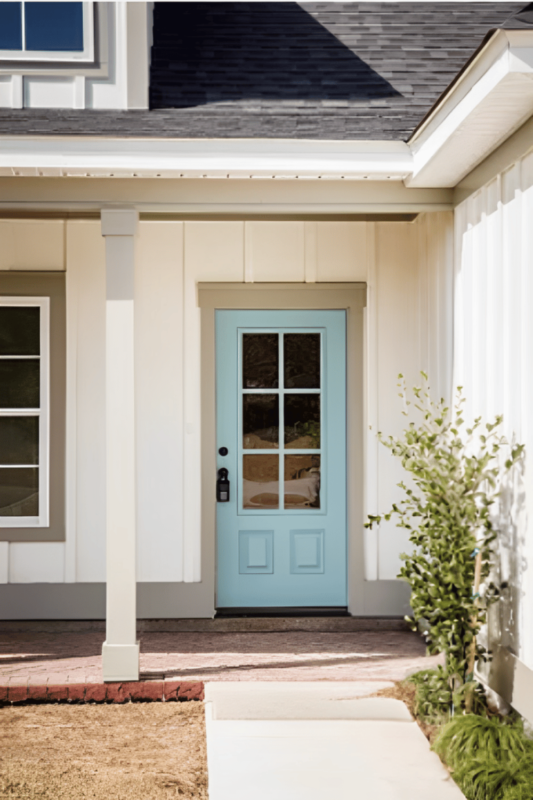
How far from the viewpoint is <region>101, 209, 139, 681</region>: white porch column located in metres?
4.24

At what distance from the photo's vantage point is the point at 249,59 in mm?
5418

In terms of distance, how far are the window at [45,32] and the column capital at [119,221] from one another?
1301 mm

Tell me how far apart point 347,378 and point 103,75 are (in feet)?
8.92

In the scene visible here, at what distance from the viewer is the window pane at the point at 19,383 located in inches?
221

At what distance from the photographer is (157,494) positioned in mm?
5578

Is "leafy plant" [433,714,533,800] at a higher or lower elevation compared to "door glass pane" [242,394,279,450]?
lower

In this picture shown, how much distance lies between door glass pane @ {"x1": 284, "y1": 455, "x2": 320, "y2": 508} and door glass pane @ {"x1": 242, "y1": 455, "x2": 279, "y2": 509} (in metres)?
0.09

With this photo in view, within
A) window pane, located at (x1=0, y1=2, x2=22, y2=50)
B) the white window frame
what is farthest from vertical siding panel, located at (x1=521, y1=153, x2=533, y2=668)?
the white window frame

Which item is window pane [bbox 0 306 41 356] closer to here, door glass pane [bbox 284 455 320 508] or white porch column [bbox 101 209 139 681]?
white porch column [bbox 101 209 139 681]

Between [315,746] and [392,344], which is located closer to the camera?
[315,746]

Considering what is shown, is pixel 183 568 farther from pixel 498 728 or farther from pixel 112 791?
pixel 498 728

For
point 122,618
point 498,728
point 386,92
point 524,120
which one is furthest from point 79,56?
point 498,728

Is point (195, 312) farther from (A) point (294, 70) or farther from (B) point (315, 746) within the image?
(B) point (315, 746)

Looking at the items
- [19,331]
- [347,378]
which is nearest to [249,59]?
[347,378]
